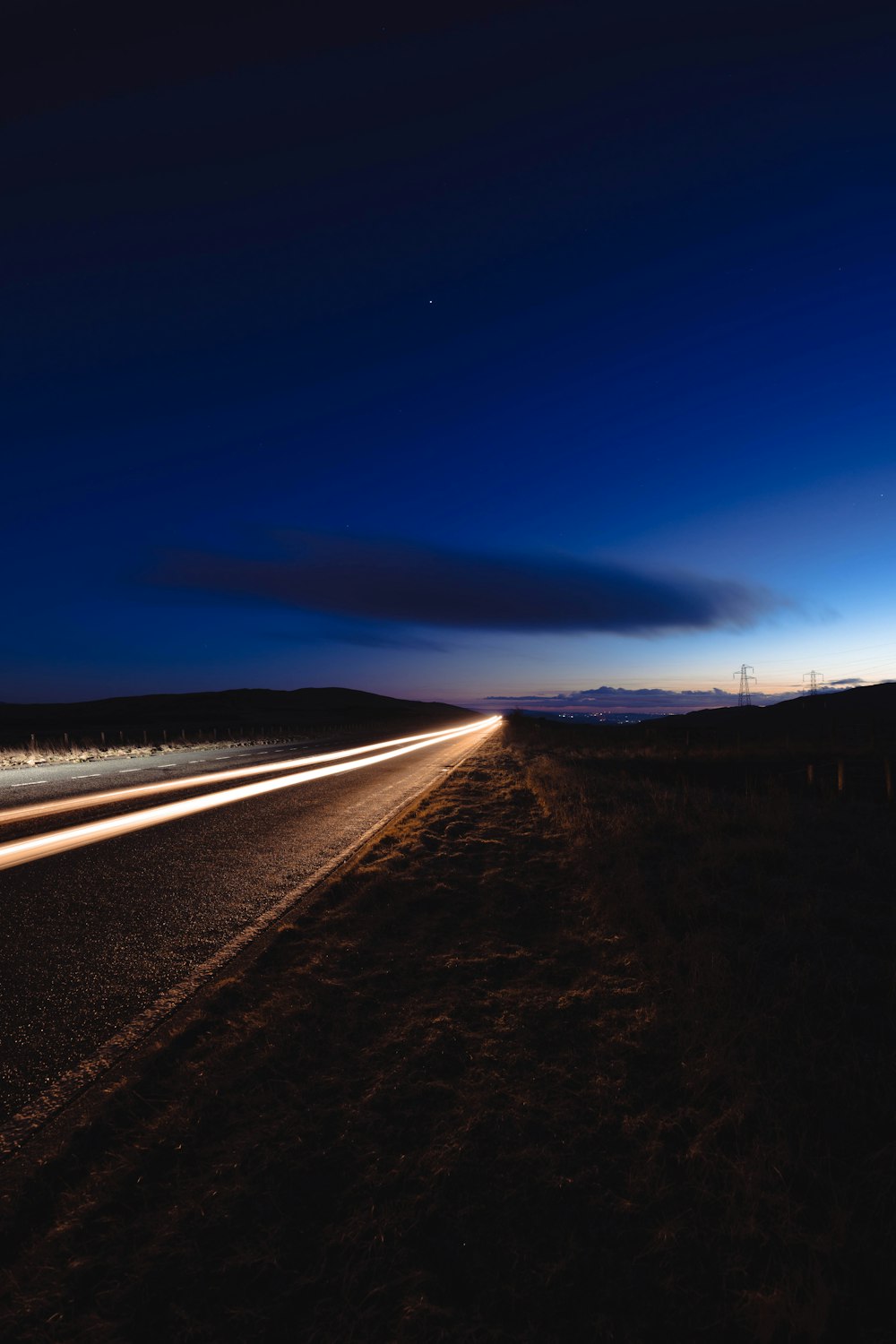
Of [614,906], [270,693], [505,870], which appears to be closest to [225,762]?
[505,870]

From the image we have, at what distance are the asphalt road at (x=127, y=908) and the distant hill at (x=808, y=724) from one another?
24.8 m

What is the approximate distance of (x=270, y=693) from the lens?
167m

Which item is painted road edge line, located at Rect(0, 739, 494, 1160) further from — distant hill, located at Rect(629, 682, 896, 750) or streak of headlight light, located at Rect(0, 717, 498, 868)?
distant hill, located at Rect(629, 682, 896, 750)

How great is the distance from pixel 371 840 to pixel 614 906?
407cm

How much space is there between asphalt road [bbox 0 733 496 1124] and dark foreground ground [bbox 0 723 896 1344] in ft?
1.93

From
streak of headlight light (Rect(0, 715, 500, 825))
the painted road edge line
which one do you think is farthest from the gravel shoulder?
streak of headlight light (Rect(0, 715, 500, 825))

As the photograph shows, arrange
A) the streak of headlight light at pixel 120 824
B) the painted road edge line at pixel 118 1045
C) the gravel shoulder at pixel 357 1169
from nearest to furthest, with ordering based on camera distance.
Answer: the gravel shoulder at pixel 357 1169 < the painted road edge line at pixel 118 1045 < the streak of headlight light at pixel 120 824

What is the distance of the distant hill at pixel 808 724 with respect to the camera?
33531 mm

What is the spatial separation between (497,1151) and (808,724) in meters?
53.8

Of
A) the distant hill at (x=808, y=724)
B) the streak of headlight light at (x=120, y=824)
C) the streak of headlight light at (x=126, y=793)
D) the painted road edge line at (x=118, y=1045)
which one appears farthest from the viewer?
the distant hill at (x=808, y=724)

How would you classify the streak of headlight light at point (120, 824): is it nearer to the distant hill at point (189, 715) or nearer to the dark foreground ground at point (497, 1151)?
the dark foreground ground at point (497, 1151)

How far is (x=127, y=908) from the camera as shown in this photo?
18.2ft

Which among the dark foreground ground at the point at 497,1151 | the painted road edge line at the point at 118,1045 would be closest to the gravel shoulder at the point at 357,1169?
the dark foreground ground at the point at 497,1151

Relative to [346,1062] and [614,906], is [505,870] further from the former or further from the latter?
[346,1062]
